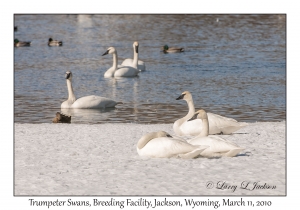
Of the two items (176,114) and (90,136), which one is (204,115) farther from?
(176,114)

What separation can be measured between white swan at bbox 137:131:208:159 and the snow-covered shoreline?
0.41 ft

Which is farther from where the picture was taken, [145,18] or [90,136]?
[145,18]

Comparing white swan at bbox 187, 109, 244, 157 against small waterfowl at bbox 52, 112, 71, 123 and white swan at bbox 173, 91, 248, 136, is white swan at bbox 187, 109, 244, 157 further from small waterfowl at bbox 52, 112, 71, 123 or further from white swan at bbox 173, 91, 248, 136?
small waterfowl at bbox 52, 112, 71, 123

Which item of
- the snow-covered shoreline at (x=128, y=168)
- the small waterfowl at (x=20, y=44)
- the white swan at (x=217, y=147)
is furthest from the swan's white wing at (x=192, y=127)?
the small waterfowl at (x=20, y=44)

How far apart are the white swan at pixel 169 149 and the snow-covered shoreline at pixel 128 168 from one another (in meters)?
0.13

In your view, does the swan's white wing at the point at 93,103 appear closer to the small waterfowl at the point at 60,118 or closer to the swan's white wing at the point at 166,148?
the small waterfowl at the point at 60,118

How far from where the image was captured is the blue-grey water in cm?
2028

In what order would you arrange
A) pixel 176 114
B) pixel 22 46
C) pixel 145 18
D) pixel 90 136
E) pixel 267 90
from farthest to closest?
pixel 145 18
pixel 22 46
pixel 267 90
pixel 176 114
pixel 90 136

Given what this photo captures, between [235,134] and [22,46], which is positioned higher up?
[22,46]

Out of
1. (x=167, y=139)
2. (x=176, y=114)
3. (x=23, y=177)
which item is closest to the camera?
(x=23, y=177)
